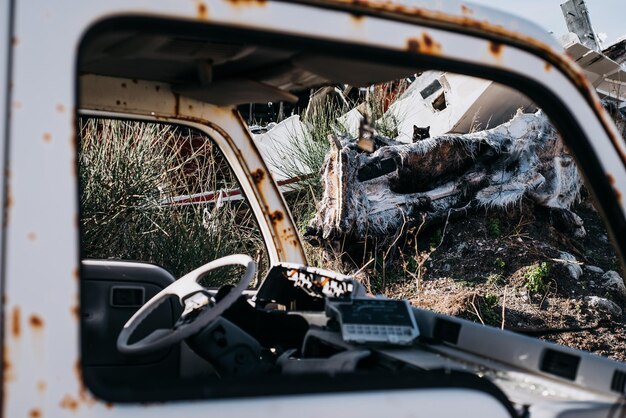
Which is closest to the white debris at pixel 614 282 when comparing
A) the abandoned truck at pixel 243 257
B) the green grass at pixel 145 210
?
the green grass at pixel 145 210

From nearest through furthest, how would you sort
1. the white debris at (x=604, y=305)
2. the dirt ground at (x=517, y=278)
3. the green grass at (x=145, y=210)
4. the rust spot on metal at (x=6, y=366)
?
1. the rust spot on metal at (x=6, y=366)
2. the dirt ground at (x=517, y=278)
3. the green grass at (x=145, y=210)
4. the white debris at (x=604, y=305)

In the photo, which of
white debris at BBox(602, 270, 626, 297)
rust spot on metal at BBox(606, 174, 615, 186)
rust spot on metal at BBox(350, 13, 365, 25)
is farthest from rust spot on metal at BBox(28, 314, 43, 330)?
white debris at BBox(602, 270, 626, 297)

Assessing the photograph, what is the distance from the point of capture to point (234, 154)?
2.94 m

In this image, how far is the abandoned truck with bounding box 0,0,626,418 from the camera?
1206 millimetres

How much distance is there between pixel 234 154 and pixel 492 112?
7.02m

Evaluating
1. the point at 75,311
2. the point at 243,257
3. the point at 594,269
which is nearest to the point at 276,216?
the point at 243,257

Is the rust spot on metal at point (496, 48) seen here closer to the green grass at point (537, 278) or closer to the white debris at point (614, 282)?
the green grass at point (537, 278)

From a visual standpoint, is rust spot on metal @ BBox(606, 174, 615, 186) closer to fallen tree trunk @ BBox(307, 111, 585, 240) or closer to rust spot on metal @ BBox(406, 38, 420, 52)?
rust spot on metal @ BBox(406, 38, 420, 52)

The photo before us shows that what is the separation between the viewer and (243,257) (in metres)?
2.62

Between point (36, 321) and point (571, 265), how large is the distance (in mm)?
6660

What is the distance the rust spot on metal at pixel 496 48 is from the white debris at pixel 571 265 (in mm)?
5799

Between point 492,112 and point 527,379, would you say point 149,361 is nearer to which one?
point 527,379

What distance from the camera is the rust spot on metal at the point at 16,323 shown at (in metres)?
1.17

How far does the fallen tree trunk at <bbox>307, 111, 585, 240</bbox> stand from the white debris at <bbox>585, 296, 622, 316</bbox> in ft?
3.93
